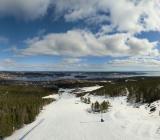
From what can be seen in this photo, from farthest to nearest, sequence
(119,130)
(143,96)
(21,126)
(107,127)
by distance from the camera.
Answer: (143,96)
(21,126)
(107,127)
(119,130)

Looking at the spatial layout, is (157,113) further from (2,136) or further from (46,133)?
(2,136)

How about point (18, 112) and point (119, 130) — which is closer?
point (119, 130)

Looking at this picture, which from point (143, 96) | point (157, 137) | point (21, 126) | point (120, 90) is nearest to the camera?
point (157, 137)

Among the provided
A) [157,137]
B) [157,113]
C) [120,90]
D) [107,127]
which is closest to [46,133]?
[107,127]

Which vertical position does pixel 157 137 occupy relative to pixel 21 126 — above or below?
above

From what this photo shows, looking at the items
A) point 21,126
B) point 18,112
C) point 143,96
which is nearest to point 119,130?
point 21,126

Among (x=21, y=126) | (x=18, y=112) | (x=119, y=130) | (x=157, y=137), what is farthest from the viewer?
(x=18, y=112)

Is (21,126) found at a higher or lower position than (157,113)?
lower

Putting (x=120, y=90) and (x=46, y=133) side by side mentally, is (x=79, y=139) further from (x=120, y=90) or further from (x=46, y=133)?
(x=120, y=90)

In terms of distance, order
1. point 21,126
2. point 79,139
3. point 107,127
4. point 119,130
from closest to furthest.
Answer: point 79,139 → point 119,130 → point 107,127 → point 21,126
